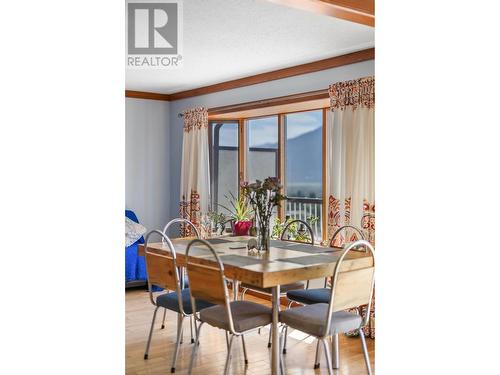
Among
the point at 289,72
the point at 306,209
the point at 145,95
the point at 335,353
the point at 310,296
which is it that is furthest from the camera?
the point at 145,95

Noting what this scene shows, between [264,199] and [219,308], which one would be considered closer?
[219,308]

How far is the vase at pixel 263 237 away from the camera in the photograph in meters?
3.26

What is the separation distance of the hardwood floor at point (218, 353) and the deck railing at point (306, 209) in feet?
4.54

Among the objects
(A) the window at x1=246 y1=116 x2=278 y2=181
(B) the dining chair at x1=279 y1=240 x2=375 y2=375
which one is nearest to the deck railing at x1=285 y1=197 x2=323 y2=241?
(A) the window at x1=246 y1=116 x2=278 y2=181

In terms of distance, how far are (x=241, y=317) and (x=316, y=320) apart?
1.37 feet

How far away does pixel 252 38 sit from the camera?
3.80m

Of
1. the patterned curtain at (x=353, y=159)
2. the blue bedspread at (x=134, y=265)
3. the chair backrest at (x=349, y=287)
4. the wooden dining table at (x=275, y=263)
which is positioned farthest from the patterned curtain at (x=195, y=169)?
the chair backrest at (x=349, y=287)

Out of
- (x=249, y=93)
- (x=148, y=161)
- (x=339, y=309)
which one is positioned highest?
(x=249, y=93)
